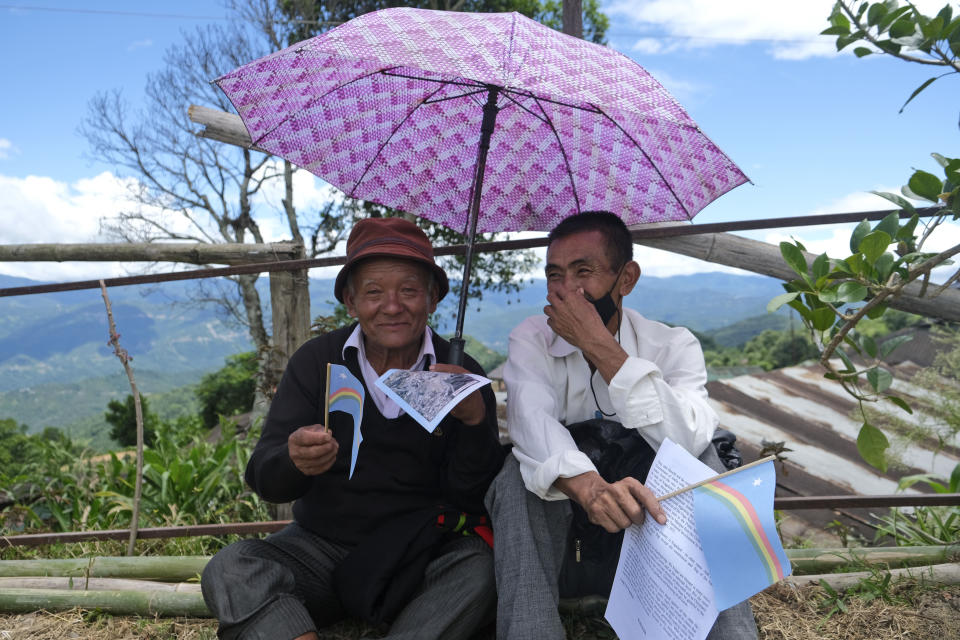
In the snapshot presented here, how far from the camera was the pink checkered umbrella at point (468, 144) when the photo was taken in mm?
2389

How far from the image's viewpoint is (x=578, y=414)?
2311 mm

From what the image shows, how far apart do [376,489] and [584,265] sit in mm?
1093

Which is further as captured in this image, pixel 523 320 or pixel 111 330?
pixel 111 330

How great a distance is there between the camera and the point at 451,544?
84.7 inches

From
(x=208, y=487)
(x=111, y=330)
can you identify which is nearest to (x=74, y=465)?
(x=208, y=487)

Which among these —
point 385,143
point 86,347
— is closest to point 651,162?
point 385,143

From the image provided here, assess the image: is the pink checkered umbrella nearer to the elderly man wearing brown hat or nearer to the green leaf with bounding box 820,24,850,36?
the elderly man wearing brown hat

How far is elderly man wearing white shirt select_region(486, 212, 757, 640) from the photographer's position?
1786mm

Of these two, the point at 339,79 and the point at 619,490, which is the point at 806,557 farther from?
the point at 339,79

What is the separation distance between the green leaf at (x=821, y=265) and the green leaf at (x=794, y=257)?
36 millimetres

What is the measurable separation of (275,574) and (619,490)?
114 cm

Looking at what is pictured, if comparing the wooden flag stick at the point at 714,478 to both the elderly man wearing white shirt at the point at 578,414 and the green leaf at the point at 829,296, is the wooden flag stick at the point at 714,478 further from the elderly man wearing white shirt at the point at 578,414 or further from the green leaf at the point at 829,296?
the green leaf at the point at 829,296

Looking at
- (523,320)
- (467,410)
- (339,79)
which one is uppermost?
(339,79)

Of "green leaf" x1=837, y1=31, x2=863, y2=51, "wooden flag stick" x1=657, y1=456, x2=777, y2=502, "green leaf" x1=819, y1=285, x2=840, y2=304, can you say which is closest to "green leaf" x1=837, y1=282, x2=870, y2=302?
"green leaf" x1=819, y1=285, x2=840, y2=304
